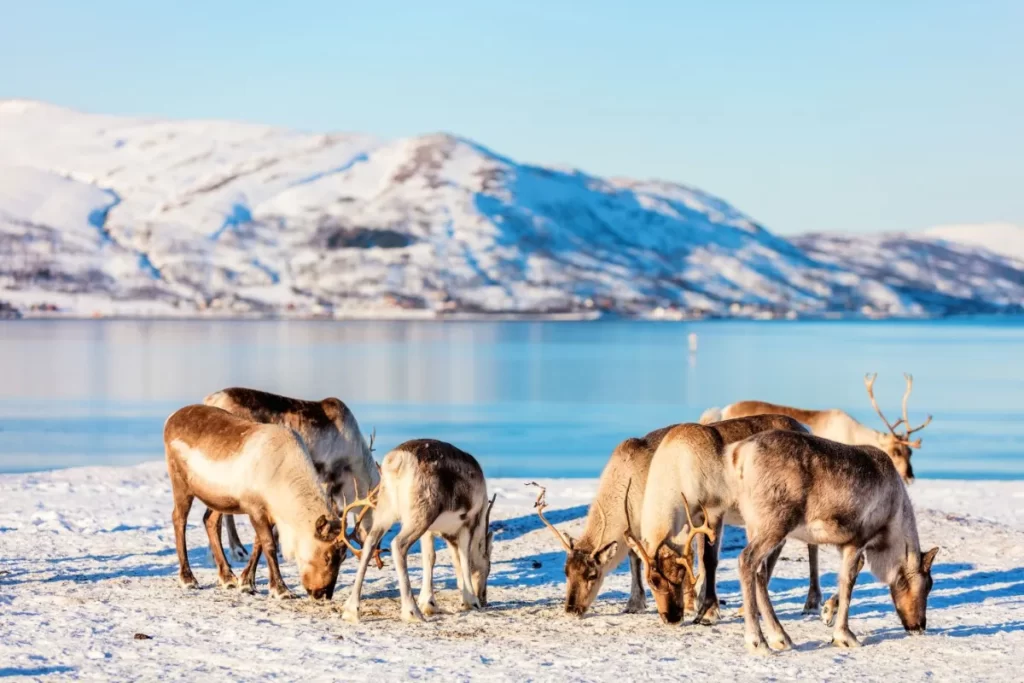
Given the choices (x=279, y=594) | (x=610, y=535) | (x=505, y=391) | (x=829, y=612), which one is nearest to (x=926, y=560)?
(x=829, y=612)

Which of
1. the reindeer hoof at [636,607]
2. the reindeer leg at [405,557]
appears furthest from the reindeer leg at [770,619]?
the reindeer leg at [405,557]

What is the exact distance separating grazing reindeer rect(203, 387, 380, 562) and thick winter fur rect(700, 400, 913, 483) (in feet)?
23.4

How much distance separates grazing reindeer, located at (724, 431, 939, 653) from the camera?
1181 centimetres

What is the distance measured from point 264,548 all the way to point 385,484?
1.65 metres

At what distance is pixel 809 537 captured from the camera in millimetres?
12078

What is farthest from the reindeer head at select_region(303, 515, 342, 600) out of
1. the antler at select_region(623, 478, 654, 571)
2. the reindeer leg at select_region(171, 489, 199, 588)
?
the antler at select_region(623, 478, 654, 571)

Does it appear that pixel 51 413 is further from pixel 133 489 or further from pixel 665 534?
pixel 665 534

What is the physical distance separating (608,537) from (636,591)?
732mm

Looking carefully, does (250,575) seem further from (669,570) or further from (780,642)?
(780,642)

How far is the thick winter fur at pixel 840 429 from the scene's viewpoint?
21.6m

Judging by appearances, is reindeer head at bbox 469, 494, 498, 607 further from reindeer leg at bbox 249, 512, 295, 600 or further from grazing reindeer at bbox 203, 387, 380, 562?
grazing reindeer at bbox 203, 387, 380, 562

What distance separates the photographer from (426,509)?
42.7 feet

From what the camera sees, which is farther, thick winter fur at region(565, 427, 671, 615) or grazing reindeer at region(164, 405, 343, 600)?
grazing reindeer at region(164, 405, 343, 600)

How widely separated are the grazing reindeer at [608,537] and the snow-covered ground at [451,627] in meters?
0.29
